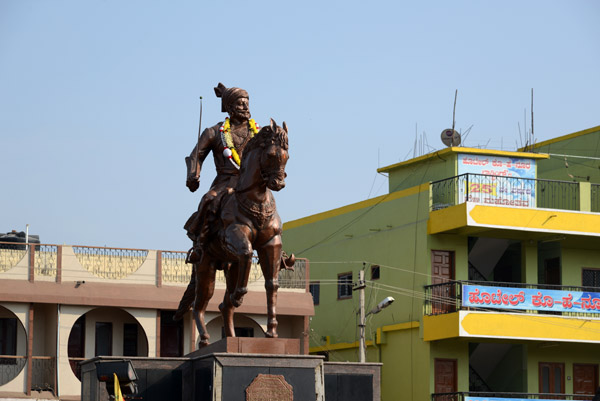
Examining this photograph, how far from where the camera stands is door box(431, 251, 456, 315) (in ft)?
115

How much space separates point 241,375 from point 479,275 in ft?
75.5

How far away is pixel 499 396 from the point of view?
1379 inches

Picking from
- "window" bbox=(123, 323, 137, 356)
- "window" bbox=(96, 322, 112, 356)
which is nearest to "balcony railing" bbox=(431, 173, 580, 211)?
"window" bbox=(123, 323, 137, 356)

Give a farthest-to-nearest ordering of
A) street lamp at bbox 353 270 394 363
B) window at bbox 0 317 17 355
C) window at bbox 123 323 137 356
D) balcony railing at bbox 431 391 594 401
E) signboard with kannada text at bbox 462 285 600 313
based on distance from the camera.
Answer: window at bbox 123 323 137 356
window at bbox 0 317 17 355
signboard with kannada text at bbox 462 285 600 313
balcony railing at bbox 431 391 594 401
street lamp at bbox 353 270 394 363

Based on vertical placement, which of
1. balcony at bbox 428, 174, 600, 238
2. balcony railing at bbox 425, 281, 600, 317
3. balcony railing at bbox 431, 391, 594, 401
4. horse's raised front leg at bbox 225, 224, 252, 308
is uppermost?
balcony at bbox 428, 174, 600, 238

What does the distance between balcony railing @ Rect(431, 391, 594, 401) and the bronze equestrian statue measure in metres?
17.6

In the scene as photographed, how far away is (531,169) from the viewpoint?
36.6 m

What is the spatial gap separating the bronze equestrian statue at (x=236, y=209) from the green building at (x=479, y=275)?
18.1 meters

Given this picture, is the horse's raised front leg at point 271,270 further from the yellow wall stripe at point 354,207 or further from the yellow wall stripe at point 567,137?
the yellow wall stripe at point 567,137

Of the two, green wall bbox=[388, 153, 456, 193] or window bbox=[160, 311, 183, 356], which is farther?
window bbox=[160, 311, 183, 356]

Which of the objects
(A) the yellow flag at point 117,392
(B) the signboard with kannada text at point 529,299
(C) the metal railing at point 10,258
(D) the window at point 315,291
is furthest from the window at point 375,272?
(A) the yellow flag at point 117,392

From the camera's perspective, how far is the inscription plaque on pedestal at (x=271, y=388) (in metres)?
15.2

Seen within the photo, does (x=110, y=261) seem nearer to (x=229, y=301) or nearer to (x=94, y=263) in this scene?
(x=94, y=263)

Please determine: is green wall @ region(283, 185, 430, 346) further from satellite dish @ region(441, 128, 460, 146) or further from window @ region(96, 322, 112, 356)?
window @ region(96, 322, 112, 356)
